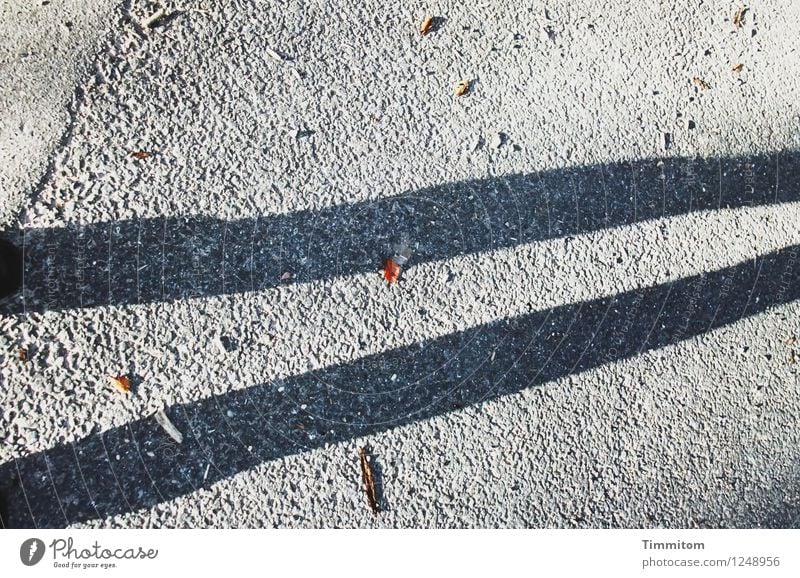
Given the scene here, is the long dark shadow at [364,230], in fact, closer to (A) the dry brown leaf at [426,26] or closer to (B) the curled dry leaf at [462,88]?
(B) the curled dry leaf at [462,88]

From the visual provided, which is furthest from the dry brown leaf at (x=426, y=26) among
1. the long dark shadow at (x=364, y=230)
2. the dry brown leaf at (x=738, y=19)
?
the dry brown leaf at (x=738, y=19)

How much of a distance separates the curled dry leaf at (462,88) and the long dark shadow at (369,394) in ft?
2.62

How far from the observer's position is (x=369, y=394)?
70.4 inches

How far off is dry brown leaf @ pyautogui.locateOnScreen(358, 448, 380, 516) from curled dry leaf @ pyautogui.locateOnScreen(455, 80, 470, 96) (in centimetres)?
124

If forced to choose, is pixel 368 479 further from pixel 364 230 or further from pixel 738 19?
pixel 738 19

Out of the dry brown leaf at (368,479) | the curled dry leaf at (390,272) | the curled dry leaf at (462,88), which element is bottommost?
the dry brown leaf at (368,479)

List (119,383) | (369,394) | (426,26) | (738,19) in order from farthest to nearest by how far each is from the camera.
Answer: (738,19)
(426,26)
(369,394)
(119,383)

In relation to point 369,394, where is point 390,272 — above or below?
above

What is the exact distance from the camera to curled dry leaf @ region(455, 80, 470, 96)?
1910 millimetres

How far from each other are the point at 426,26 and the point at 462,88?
9.7 inches

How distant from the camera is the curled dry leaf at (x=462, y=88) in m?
1.91

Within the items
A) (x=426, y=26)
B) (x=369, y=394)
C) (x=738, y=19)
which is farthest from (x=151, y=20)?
(x=738, y=19)

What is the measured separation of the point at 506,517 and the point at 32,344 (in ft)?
5.13

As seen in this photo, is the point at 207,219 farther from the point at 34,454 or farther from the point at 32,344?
the point at 34,454
